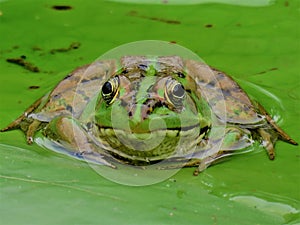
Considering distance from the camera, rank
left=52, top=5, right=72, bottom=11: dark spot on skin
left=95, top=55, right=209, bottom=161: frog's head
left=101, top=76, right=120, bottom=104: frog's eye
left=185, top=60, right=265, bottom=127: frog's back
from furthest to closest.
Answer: left=52, top=5, right=72, bottom=11: dark spot on skin → left=185, top=60, right=265, bottom=127: frog's back → left=101, top=76, right=120, bottom=104: frog's eye → left=95, top=55, right=209, bottom=161: frog's head

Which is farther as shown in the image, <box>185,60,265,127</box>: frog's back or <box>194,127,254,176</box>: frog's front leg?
<box>185,60,265,127</box>: frog's back

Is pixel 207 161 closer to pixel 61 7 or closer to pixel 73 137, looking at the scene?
pixel 73 137

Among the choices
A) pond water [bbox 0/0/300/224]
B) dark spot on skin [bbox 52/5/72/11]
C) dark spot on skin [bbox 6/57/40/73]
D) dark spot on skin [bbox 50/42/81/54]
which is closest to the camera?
pond water [bbox 0/0/300/224]

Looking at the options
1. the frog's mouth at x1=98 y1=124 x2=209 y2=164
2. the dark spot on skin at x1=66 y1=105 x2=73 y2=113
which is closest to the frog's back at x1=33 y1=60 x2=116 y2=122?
the dark spot on skin at x1=66 y1=105 x2=73 y2=113

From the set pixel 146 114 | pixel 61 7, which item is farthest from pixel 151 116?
pixel 61 7

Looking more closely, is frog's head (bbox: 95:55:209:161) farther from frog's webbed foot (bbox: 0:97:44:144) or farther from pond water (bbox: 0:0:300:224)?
frog's webbed foot (bbox: 0:97:44:144)

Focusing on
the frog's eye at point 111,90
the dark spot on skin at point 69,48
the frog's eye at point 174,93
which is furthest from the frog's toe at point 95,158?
the dark spot on skin at point 69,48

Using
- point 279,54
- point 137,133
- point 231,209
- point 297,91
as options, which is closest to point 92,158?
point 137,133
